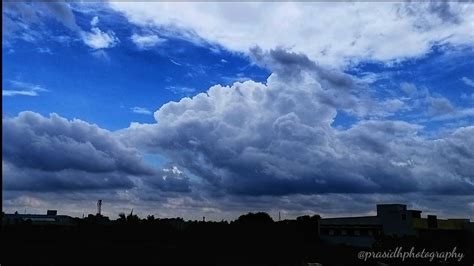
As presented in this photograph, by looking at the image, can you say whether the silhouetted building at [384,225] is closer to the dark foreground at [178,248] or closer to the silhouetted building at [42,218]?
the dark foreground at [178,248]

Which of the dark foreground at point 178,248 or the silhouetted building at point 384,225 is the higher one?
the silhouetted building at point 384,225

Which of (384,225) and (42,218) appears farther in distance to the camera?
(42,218)

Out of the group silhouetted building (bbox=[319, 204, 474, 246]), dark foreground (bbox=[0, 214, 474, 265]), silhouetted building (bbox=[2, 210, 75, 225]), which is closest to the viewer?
dark foreground (bbox=[0, 214, 474, 265])

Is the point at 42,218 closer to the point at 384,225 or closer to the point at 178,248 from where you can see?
the point at 178,248

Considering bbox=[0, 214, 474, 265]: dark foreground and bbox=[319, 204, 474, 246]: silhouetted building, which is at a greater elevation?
bbox=[319, 204, 474, 246]: silhouetted building

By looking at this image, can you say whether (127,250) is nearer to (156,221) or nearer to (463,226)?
(156,221)

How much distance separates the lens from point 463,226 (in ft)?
275

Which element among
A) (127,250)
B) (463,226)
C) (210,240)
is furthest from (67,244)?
(463,226)

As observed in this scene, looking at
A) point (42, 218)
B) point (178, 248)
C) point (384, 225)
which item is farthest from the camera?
point (42, 218)

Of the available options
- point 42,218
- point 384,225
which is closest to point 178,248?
point 384,225

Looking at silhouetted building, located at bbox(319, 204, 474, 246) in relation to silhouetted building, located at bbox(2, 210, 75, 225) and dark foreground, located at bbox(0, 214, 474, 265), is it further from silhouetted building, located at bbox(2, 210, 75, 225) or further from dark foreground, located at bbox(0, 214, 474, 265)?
silhouetted building, located at bbox(2, 210, 75, 225)

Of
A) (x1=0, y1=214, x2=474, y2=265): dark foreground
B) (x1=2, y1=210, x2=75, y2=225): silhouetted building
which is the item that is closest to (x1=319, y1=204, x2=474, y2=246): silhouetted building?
(x1=0, y1=214, x2=474, y2=265): dark foreground

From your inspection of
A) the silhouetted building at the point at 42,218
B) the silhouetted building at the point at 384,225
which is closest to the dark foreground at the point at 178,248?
the silhouetted building at the point at 384,225

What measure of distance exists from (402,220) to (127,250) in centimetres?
4617
